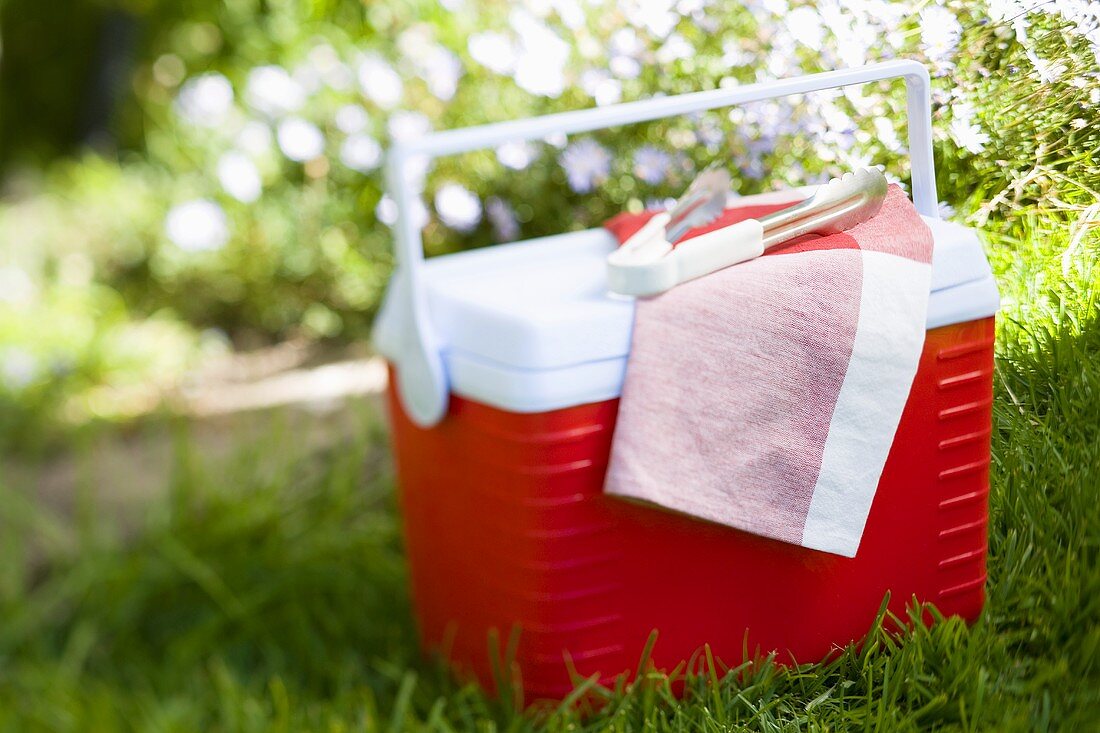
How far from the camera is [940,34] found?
0.73 metres

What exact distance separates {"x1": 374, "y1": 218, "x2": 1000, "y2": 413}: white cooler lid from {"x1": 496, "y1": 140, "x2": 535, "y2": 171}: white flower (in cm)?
75

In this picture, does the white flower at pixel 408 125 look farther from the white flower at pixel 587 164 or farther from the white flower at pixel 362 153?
the white flower at pixel 587 164

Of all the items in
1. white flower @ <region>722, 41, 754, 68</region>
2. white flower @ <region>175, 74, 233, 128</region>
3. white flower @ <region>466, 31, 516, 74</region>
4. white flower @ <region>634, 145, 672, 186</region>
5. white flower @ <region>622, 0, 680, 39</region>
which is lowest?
white flower @ <region>175, 74, 233, 128</region>

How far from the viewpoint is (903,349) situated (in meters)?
0.75

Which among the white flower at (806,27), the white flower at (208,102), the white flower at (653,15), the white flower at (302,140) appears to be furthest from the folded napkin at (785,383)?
the white flower at (208,102)

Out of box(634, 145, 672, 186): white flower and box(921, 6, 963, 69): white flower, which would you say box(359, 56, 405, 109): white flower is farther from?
box(921, 6, 963, 69): white flower

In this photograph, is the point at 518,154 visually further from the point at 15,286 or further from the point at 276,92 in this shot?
the point at 15,286

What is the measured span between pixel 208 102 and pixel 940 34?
Result: 237cm

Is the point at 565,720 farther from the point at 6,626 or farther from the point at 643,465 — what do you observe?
the point at 6,626

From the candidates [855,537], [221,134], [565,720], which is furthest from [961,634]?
A: [221,134]

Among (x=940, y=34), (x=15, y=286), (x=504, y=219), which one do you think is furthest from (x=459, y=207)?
(x=15, y=286)

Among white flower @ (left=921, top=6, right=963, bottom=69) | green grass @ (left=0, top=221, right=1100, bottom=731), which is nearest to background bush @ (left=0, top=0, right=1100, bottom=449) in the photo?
white flower @ (left=921, top=6, right=963, bottom=69)

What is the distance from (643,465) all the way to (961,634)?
26 cm

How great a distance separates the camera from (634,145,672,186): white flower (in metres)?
1.27
